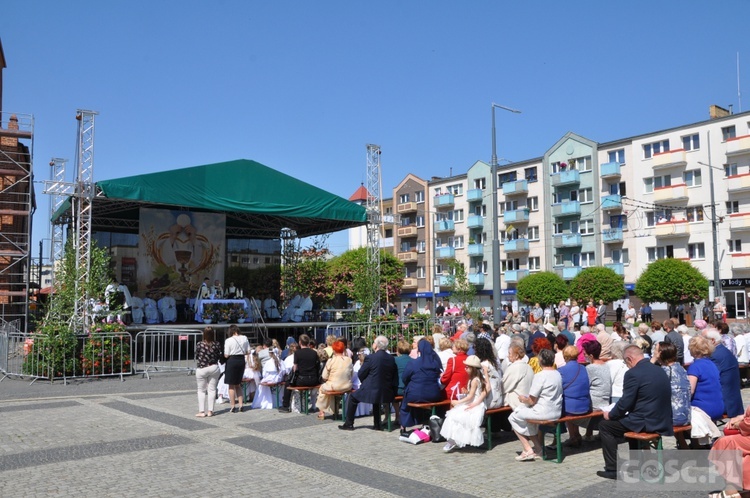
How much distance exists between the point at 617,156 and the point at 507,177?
11.7m

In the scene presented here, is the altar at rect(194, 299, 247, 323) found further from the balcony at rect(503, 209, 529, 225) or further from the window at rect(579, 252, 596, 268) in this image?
the balcony at rect(503, 209, 529, 225)

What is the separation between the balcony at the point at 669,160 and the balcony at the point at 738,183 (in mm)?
3549

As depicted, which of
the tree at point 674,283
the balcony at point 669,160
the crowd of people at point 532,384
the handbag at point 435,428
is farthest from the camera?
the balcony at point 669,160

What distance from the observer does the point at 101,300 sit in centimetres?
2020

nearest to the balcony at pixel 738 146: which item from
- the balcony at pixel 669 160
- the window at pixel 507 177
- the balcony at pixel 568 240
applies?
the balcony at pixel 669 160

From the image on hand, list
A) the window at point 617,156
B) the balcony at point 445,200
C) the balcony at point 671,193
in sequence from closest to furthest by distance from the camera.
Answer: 1. the balcony at point 671,193
2. the window at point 617,156
3. the balcony at point 445,200

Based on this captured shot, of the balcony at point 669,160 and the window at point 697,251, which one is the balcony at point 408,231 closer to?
the balcony at point 669,160

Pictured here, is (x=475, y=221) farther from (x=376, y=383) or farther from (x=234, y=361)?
(x=376, y=383)

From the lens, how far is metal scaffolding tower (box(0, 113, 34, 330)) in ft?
97.6

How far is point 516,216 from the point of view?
6278cm

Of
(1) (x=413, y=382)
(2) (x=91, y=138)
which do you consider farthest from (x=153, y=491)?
(2) (x=91, y=138)

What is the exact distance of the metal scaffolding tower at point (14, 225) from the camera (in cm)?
2973

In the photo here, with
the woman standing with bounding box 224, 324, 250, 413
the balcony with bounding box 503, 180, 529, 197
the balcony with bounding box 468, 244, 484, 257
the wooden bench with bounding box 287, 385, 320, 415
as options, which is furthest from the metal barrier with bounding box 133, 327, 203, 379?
the balcony with bounding box 468, 244, 484, 257

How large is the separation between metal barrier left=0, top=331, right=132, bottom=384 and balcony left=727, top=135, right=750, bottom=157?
1740 inches
